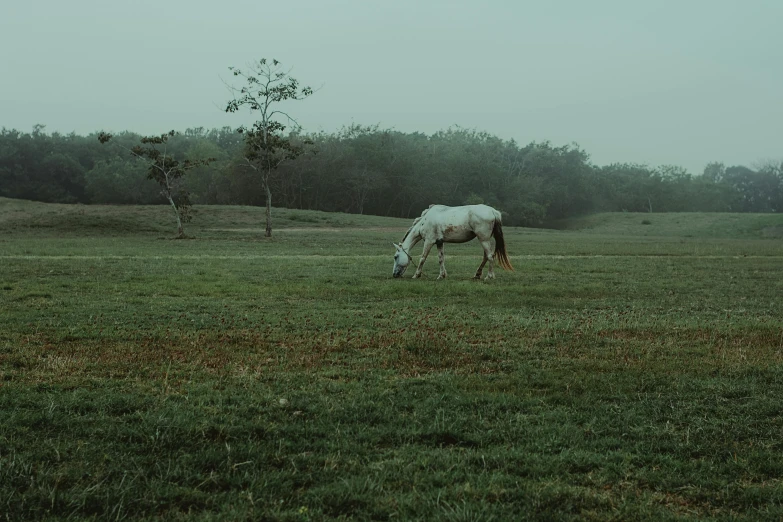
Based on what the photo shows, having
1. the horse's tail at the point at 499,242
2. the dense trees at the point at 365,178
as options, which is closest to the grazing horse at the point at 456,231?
the horse's tail at the point at 499,242

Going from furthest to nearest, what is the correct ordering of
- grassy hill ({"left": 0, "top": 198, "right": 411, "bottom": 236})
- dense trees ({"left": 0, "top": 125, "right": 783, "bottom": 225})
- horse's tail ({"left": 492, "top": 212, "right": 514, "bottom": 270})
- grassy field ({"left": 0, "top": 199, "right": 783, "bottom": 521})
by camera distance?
dense trees ({"left": 0, "top": 125, "right": 783, "bottom": 225}) → grassy hill ({"left": 0, "top": 198, "right": 411, "bottom": 236}) → horse's tail ({"left": 492, "top": 212, "right": 514, "bottom": 270}) → grassy field ({"left": 0, "top": 199, "right": 783, "bottom": 521})

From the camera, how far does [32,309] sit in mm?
12164

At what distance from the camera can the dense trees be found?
8625 centimetres

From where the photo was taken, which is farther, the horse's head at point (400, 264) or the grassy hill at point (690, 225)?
the grassy hill at point (690, 225)

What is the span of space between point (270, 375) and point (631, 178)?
133848mm

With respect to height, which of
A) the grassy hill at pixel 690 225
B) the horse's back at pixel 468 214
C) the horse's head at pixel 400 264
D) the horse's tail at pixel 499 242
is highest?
the grassy hill at pixel 690 225

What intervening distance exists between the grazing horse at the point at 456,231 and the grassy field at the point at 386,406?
4618 mm

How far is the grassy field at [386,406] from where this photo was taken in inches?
175

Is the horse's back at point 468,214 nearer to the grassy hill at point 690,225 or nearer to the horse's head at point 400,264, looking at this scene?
the horse's head at point 400,264

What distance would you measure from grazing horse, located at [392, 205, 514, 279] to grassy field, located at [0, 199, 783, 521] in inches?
182

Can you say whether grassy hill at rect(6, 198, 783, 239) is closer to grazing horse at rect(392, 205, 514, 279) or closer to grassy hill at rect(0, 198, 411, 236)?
grassy hill at rect(0, 198, 411, 236)

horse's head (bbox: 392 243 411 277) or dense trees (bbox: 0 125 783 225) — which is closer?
horse's head (bbox: 392 243 411 277)

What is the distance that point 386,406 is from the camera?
6402mm

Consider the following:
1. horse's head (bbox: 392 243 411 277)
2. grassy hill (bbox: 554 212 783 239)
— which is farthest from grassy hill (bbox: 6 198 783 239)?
horse's head (bbox: 392 243 411 277)
